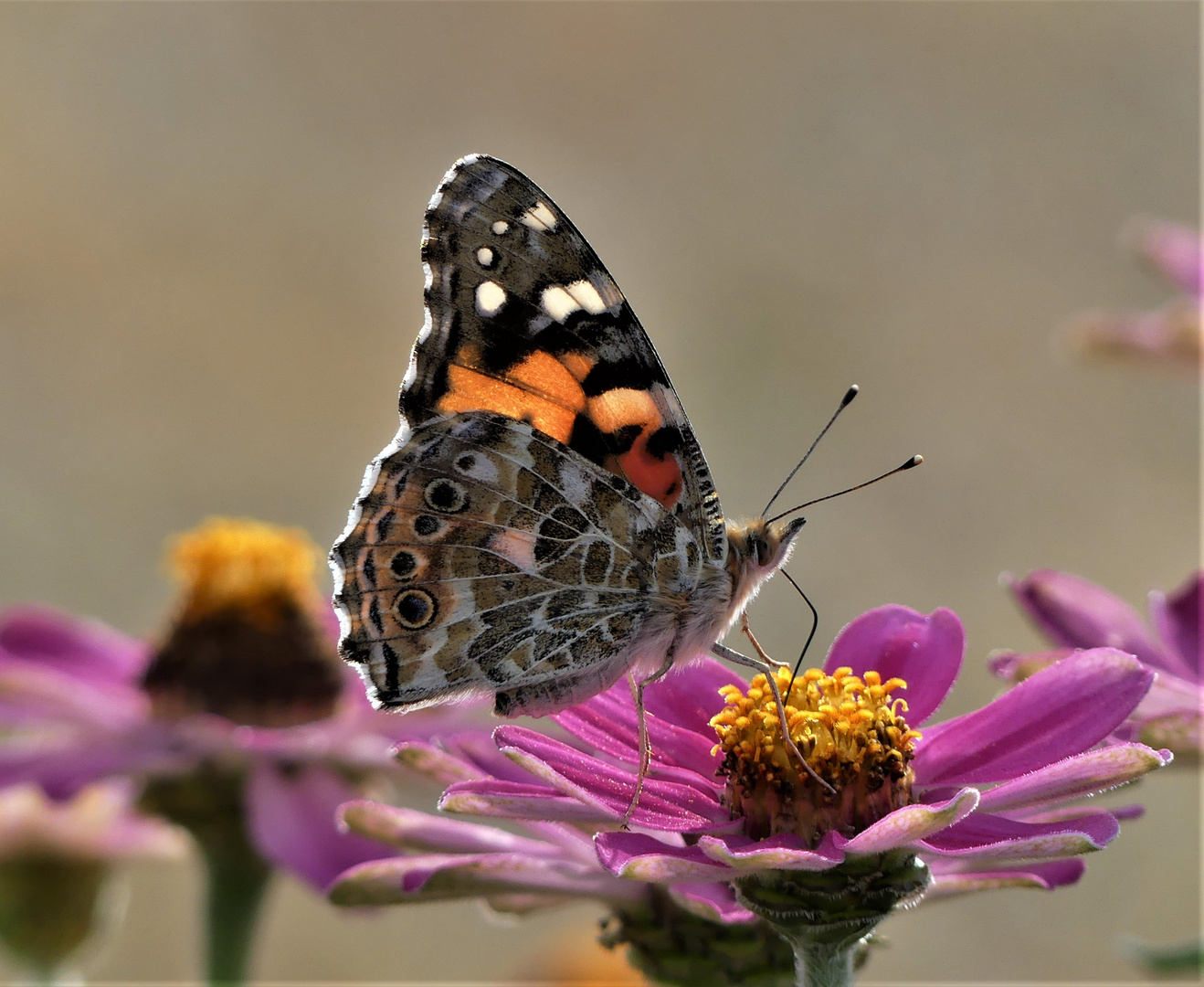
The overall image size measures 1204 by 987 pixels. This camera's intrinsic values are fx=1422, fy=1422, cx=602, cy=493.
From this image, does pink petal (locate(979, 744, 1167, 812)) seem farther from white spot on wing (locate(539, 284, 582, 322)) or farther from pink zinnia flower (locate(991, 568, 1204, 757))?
white spot on wing (locate(539, 284, 582, 322))

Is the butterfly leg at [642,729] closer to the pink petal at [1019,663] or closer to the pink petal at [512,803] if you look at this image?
the pink petal at [512,803]

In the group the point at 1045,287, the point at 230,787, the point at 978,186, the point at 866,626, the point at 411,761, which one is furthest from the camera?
the point at 978,186

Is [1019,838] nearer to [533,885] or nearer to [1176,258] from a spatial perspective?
[533,885]

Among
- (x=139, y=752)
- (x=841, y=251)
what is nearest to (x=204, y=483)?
(x=841, y=251)

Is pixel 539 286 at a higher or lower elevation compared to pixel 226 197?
lower

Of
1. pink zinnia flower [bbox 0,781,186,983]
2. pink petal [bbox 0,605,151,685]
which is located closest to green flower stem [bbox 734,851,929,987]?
pink zinnia flower [bbox 0,781,186,983]

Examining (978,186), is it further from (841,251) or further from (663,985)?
(663,985)
